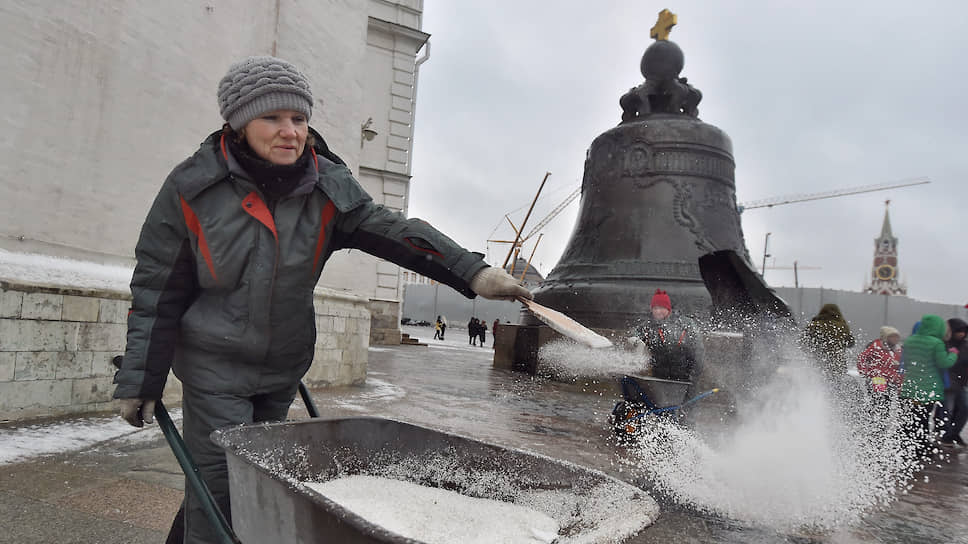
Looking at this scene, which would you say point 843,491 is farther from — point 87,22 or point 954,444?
point 87,22

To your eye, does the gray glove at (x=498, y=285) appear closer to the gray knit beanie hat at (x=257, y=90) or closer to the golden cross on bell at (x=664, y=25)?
the gray knit beanie hat at (x=257, y=90)

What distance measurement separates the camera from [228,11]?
642cm

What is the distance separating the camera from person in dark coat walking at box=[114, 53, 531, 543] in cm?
183

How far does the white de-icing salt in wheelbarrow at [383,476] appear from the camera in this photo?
48.7 inches

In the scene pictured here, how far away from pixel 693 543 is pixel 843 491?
5.16ft

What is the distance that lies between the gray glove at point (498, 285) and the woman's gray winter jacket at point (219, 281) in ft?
0.15

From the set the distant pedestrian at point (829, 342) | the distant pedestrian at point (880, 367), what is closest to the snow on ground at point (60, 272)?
the distant pedestrian at point (829, 342)

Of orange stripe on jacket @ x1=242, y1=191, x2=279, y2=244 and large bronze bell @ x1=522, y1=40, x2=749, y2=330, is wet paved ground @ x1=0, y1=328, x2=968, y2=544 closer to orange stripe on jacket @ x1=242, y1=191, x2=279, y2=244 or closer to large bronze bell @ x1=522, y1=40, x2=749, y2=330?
orange stripe on jacket @ x1=242, y1=191, x2=279, y2=244

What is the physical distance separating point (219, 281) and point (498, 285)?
848mm

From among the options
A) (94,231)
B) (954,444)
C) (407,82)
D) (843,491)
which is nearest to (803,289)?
(407,82)

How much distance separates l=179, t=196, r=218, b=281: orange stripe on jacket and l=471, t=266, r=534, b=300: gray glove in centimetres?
80

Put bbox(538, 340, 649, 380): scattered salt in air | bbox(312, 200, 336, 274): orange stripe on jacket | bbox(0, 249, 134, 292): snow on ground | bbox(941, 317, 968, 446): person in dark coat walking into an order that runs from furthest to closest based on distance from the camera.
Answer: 1. bbox(538, 340, 649, 380): scattered salt in air
2. bbox(941, 317, 968, 446): person in dark coat walking
3. bbox(0, 249, 134, 292): snow on ground
4. bbox(312, 200, 336, 274): orange stripe on jacket

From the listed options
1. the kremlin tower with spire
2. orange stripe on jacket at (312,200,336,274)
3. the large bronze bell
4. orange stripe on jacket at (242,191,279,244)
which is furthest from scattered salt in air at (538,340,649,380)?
the kremlin tower with spire

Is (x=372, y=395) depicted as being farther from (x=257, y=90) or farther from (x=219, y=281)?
(x=257, y=90)
